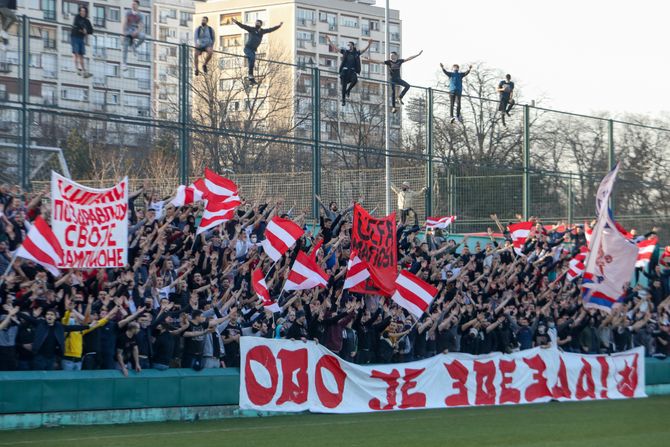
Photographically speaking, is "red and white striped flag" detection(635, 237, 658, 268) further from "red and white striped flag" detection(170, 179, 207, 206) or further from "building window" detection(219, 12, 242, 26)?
"building window" detection(219, 12, 242, 26)

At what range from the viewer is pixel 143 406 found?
2156 cm

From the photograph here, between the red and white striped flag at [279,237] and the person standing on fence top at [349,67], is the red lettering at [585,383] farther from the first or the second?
the person standing on fence top at [349,67]

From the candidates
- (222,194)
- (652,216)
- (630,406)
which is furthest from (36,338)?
(652,216)

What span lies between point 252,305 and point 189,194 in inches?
136

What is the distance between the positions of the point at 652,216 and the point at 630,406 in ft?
54.0

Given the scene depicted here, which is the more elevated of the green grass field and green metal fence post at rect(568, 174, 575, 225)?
green metal fence post at rect(568, 174, 575, 225)

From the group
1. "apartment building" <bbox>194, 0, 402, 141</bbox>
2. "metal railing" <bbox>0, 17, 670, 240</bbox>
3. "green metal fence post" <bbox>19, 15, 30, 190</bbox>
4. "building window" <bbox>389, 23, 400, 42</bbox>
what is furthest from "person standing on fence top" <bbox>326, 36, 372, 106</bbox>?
"building window" <bbox>389, 23, 400, 42</bbox>

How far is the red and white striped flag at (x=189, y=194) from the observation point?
2598cm

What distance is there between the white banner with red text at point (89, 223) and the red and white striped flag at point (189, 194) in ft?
15.8

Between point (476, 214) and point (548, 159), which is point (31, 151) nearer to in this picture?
point (476, 214)

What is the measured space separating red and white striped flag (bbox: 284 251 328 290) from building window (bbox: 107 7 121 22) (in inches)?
4168

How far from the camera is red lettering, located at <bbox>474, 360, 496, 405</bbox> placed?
2709 centimetres

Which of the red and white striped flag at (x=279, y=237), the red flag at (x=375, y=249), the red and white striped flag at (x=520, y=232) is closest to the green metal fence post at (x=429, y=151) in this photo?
the red and white striped flag at (x=520, y=232)

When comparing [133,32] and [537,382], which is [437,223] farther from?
[133,32]
